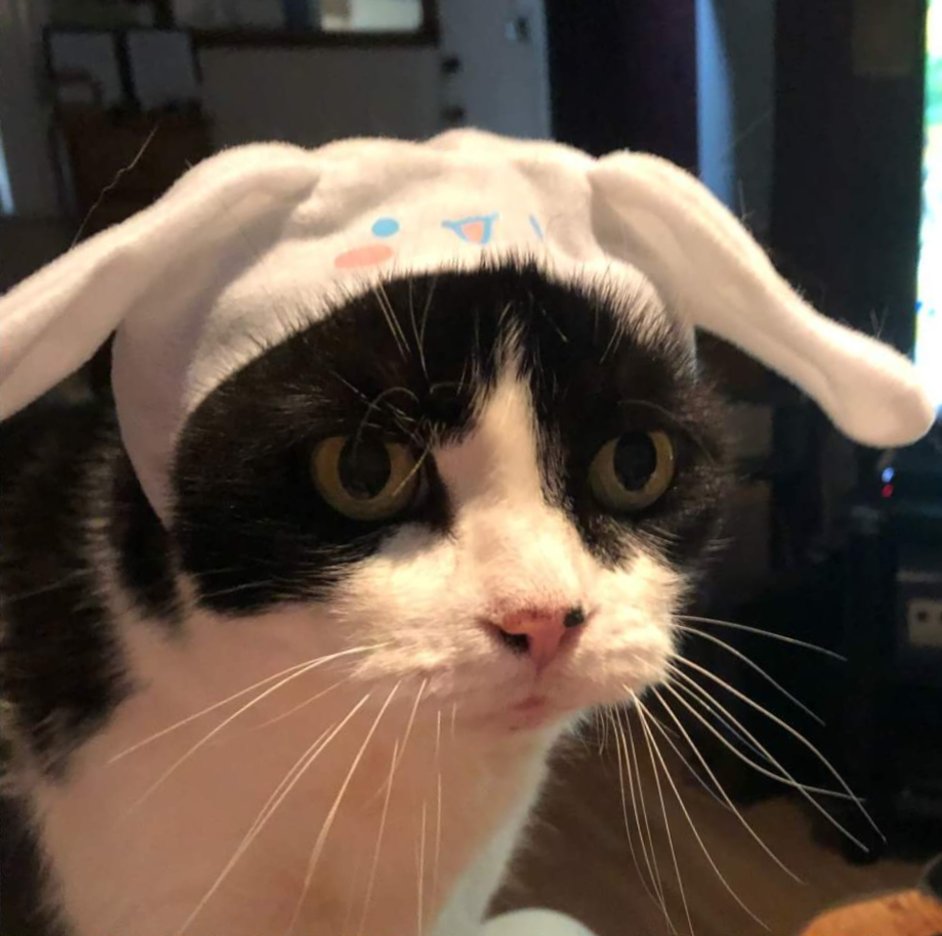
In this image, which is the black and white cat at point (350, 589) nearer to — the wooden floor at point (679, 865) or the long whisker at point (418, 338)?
the long whisker at point (418, 338)

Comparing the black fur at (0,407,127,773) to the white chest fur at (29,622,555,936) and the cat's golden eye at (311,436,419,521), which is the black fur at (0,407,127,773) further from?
the cat's golden eye at (311,436,419,521)

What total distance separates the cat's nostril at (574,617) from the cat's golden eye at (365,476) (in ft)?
0.26

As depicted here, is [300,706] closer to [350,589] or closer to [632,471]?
[350,589]

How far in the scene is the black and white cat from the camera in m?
0.39

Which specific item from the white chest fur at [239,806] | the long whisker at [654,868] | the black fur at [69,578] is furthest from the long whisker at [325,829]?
the long whisker at [654,868]

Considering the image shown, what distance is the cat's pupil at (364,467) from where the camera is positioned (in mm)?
392

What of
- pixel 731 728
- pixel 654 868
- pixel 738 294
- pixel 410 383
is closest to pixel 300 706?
pixel 410 383

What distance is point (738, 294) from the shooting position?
0.44m

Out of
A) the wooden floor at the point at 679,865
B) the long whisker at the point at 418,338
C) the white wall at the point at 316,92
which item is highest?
the white wall at the point at 316,92

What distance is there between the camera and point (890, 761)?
1036mm

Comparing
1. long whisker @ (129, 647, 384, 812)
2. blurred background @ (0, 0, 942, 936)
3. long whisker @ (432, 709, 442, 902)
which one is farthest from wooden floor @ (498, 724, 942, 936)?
long whisker @ (129, 647, 384, 812)

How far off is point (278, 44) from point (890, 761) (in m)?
0.90

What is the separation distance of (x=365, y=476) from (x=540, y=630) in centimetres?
9

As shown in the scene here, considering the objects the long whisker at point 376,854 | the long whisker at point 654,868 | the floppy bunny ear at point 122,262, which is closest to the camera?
the floppy bunny ear at point 122,262
